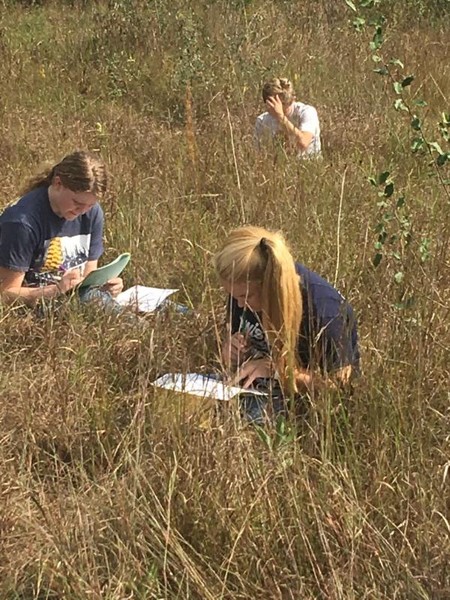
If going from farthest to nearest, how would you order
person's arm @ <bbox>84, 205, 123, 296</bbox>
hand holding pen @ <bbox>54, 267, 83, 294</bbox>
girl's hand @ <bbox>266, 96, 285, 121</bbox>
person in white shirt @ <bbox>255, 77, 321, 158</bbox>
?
girl's hand @ <bbox>266, 96, 285, 121</bbox> → person in white shirt @ <bbox>255, 77, 321, 158</bbox> → person's arm @ <bbox>84, 205, 123, 296</bbox> → hand holding pen @ <bbox>54, 267, 83, 294</bbox>

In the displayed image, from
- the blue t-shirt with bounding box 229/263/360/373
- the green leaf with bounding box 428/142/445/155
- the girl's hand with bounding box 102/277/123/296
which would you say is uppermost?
the green leaf with bounding box 428/142/445/155

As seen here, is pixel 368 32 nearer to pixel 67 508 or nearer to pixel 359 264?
pixel 359 264

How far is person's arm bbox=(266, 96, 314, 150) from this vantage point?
187 inches

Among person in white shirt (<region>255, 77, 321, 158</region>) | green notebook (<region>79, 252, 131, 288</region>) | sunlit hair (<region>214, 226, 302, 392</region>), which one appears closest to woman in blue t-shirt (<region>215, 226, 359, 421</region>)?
sunlit hair (<region>214, 226, 302, 392</region>)

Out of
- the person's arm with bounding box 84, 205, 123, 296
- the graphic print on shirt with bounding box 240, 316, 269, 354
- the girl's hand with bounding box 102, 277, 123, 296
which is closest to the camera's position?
the graphic print on shirt with bounding box 240, 316, 269, 354

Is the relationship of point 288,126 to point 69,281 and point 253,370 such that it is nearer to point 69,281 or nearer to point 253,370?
point 69,281

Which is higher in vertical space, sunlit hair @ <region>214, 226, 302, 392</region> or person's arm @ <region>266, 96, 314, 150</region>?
sunlit hair @ <region>214, 226, 302, 392</region>

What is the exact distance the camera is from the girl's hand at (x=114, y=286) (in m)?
3.38

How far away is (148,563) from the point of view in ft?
6.12

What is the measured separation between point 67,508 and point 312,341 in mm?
Answer: 820

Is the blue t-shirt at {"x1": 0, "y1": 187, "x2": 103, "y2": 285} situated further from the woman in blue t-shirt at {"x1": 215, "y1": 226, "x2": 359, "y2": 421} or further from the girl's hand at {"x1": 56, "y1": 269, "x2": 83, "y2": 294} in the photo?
the woman in blue t-shirt at {"x1": 215, "y1": 226, "x2": 359, "y2": 421}

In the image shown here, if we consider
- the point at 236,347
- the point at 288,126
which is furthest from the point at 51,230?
the point at 288,126

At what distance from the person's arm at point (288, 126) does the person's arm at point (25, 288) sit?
1896mm

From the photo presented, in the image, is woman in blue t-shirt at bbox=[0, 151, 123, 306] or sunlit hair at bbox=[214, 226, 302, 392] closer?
sunlit hair at bbox=[214, 226, 302, 392]
